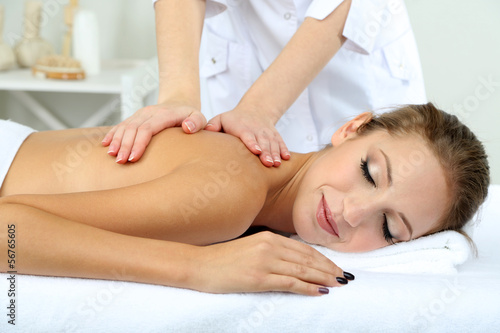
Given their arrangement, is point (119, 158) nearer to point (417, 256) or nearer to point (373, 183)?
point (373, 183)

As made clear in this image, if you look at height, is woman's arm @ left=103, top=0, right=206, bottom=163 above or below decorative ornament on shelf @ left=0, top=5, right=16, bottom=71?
above

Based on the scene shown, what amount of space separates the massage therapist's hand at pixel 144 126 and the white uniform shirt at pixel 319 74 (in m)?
0.52

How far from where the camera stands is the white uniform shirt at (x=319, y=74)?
189 centimetres

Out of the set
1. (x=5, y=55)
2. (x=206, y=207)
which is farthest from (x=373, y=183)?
(x=5, y=55)

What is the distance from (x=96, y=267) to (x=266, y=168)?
0.53 m

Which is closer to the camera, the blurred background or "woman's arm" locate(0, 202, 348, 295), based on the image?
"woman's arm" locate(0, 202, 348, 295)

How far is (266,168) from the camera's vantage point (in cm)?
145

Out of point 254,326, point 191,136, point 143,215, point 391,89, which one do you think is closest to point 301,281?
point 254,326

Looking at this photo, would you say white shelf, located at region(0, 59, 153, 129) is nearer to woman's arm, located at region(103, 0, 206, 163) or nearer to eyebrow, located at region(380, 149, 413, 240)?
woman's arm, located at region(103, 0, 206, 163)

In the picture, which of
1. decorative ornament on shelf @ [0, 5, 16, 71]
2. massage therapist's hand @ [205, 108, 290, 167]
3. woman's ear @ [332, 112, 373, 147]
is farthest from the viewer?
decorative ornament on shelf @ [0, 5, 16, 71]

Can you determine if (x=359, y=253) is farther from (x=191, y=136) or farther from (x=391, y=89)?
(x=391, y=89)

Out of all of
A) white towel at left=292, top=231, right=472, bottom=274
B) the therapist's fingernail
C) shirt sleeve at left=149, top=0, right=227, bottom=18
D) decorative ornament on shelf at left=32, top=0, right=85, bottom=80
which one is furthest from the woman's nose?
decorative ornament on shelf at left=32, top=0, right=85, bottom=80

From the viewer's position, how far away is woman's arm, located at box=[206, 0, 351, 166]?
58.9 inches

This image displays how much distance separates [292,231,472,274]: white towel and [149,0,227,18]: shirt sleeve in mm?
839
